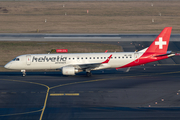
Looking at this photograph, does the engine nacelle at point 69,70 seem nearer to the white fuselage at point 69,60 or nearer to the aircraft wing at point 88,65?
the aircraft wing at point 88,65

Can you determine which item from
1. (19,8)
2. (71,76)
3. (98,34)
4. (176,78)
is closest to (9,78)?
(71,76)

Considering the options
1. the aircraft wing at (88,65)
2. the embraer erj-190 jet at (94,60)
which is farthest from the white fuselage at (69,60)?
the aircraft wing at (88,65)

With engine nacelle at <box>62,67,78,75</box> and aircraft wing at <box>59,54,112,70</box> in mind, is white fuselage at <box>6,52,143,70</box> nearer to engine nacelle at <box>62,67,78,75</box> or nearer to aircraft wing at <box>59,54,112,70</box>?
aircraft wing at <box>59,54,112,70</box>

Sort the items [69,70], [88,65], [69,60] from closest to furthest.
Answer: [69,70]
[88,65]
[69,60]

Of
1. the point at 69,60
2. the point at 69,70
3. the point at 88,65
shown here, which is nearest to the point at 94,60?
the point at 88,65

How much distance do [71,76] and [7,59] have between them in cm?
1769

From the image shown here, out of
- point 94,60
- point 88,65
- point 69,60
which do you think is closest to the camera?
point 88,65

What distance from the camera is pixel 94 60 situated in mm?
47406

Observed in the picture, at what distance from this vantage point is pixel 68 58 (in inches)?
1875

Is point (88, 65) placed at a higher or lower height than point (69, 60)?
lower

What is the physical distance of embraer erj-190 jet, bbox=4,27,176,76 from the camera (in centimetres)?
4709

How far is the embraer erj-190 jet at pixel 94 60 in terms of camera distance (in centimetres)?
4709

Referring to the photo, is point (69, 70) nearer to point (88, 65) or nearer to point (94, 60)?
point (88, 65)

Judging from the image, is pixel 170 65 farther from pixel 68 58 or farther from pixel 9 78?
pixel 9 78
